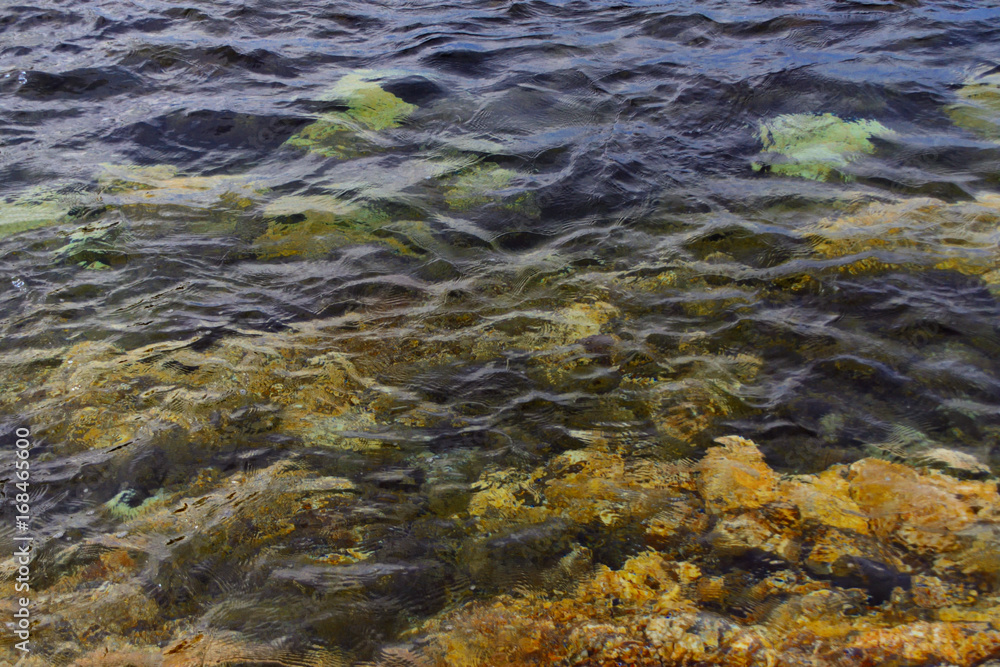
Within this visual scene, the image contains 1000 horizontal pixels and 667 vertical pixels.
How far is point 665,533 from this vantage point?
9.39 feet

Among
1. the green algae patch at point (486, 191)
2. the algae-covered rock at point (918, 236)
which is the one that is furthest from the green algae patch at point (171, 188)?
the algae-covered rock at point (918, 236)

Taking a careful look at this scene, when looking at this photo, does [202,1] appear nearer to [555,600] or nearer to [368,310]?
[368,310]

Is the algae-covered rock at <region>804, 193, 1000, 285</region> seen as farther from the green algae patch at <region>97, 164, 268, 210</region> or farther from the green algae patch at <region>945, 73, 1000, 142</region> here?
the green algae patch at <region>97, 164, 268, 210</region>

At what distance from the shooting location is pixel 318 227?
200 inches

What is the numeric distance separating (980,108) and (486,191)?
4.58m

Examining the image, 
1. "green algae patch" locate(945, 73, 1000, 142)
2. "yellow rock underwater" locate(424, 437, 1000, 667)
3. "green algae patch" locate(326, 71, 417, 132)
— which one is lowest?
"yellow rock underwater" locate(424, 437, 1000, 667)

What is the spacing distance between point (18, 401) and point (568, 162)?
4262 millimetres

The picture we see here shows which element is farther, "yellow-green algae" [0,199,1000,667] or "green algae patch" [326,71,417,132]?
"green algae patch" [326,71,417,132]

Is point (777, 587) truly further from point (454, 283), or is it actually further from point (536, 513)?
point (454, 283)

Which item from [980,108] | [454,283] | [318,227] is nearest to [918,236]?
[980,108]

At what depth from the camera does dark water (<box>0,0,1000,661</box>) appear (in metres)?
3.11

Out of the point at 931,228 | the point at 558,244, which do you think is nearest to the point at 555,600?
the point at 558,244

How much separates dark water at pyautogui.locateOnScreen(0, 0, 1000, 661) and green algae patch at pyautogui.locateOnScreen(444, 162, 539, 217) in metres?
0.03

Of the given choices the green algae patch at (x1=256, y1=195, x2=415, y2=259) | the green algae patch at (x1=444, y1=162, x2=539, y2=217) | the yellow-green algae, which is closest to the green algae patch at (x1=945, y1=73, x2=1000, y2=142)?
the yellow-green algae
